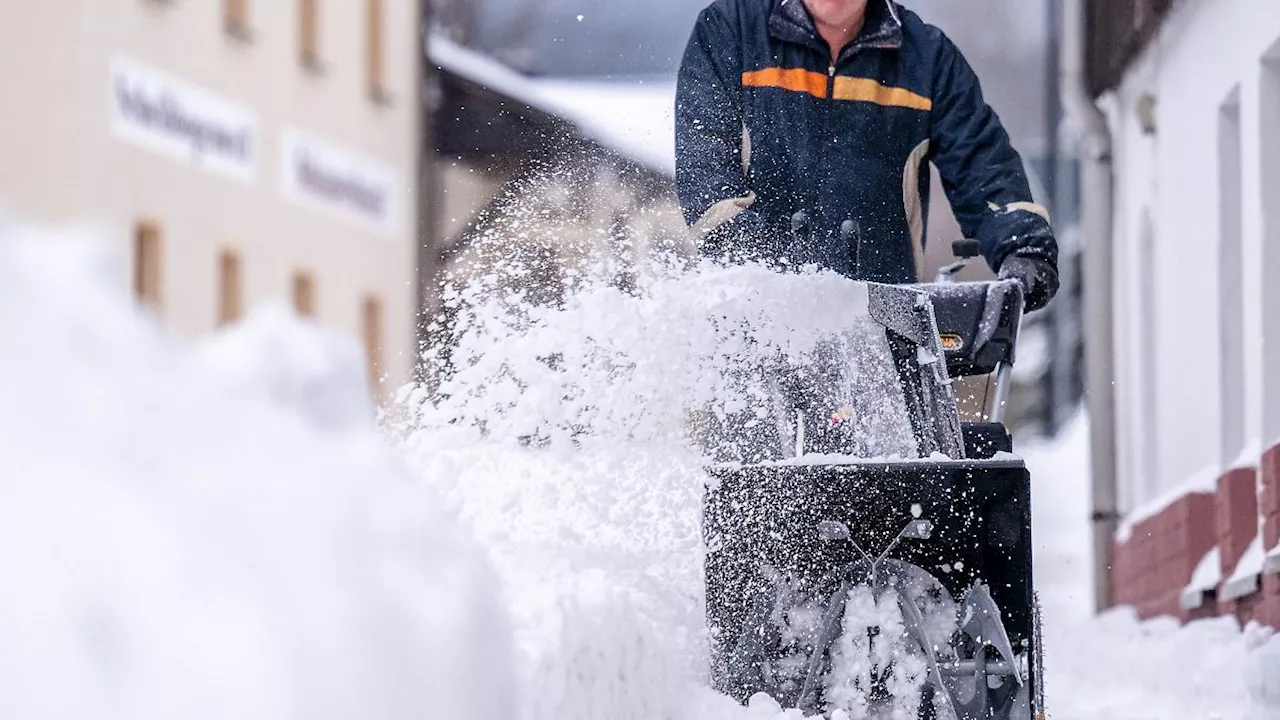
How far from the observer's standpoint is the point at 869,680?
4.70 meters

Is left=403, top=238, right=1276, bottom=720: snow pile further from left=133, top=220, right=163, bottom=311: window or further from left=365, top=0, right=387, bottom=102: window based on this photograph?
left=365, top=0, right=387, bottom=102: window

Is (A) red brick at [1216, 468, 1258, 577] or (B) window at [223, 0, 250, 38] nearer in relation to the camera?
(A) red brick at [1216, 468, 1258, 577]

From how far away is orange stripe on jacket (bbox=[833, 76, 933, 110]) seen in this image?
5.58 meters

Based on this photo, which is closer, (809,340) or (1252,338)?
(809,340)

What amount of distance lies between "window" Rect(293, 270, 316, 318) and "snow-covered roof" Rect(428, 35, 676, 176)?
12.0 ft

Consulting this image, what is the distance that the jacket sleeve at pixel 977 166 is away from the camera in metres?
5.25

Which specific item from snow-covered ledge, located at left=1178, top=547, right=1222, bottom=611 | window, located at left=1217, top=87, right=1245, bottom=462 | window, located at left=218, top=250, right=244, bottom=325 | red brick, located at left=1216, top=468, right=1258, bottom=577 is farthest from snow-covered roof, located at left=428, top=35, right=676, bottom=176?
red brick, located at left=1216, top=468, right=1258, bottom=577

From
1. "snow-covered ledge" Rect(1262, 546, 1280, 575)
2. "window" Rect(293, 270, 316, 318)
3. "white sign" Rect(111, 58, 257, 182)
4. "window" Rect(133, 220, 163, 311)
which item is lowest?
"window" Rect(293, 270, 316, 318)

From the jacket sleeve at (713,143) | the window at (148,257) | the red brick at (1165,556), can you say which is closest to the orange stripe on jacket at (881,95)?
the jacket sleeve at (713,143)

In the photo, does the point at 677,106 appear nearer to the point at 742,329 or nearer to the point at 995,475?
the point at 742,329

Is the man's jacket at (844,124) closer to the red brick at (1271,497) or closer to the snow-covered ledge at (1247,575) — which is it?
the red brick at (1271,497)

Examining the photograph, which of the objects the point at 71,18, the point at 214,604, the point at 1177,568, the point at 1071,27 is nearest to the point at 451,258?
the point at 71,18

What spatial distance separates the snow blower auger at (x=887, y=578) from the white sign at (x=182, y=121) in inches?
678

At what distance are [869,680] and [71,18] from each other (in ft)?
56.1
